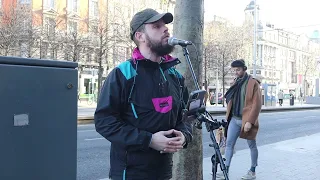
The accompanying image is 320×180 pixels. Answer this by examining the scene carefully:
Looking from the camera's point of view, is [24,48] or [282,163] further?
[24,48]

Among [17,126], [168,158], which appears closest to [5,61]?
[17,126]

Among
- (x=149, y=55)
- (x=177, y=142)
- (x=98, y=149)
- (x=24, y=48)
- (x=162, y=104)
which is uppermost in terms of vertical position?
(x=24, y=48)

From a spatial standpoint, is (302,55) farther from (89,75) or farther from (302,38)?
(89,75)

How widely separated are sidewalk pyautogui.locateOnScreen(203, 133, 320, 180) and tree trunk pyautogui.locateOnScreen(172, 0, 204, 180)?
2095 millimetres

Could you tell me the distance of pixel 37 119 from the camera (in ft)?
6.90

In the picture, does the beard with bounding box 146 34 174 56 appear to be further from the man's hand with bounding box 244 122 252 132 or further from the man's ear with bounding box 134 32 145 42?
the man's hand with bounding box 244 122 252 132

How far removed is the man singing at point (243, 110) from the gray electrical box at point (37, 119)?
14.0 feet

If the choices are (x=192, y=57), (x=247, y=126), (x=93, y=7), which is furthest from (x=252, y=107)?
(x=93, y=7)

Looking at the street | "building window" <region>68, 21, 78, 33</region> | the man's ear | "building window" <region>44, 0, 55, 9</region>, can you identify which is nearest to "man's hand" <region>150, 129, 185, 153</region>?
the man's ear

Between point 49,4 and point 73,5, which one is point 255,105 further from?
point 73,5

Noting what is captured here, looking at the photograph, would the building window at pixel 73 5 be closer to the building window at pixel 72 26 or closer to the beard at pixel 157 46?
the building window at pixel 72 26

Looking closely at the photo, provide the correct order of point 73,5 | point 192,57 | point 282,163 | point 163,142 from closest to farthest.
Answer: point 163,142, point 192,57, point 282,163, point 73,5

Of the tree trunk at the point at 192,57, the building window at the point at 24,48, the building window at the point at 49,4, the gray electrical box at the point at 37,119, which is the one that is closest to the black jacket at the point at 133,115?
the gray electrical box at the point at 37,119

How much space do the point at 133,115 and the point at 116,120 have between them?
114mm
